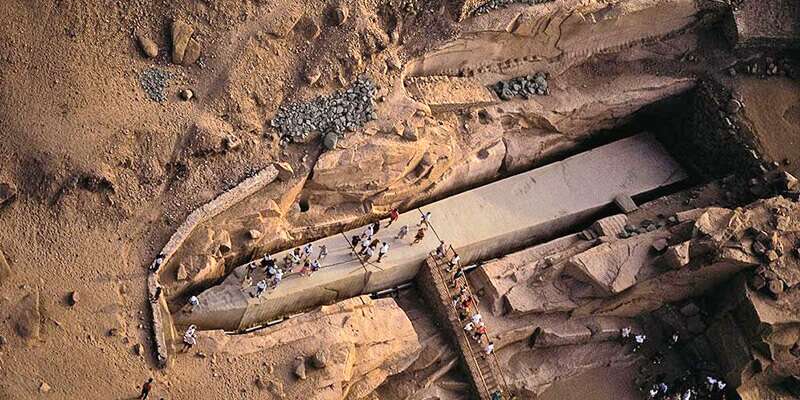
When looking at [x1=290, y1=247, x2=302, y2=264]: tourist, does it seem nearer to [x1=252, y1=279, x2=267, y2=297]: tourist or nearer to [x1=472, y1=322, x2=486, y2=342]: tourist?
[x1=252, y1=279, x2=267, y2=297]: tourist

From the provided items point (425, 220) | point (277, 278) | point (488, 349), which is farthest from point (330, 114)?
point (488, 349)

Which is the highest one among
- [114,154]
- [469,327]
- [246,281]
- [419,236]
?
[114,154]

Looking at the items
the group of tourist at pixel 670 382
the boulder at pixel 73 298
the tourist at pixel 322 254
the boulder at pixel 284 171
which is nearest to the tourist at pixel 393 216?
the tourist at pixel 322 254

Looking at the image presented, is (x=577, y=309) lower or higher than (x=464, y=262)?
lower

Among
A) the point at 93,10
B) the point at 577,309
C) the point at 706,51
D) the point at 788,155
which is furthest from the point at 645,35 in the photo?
the point at 93,10

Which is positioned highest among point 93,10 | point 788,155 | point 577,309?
point 93,10

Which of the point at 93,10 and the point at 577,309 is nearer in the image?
the point at 93,10

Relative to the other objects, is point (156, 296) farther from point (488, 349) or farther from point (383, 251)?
point (488, 349)

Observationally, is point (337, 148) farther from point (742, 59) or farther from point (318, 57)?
point (742, 59)
